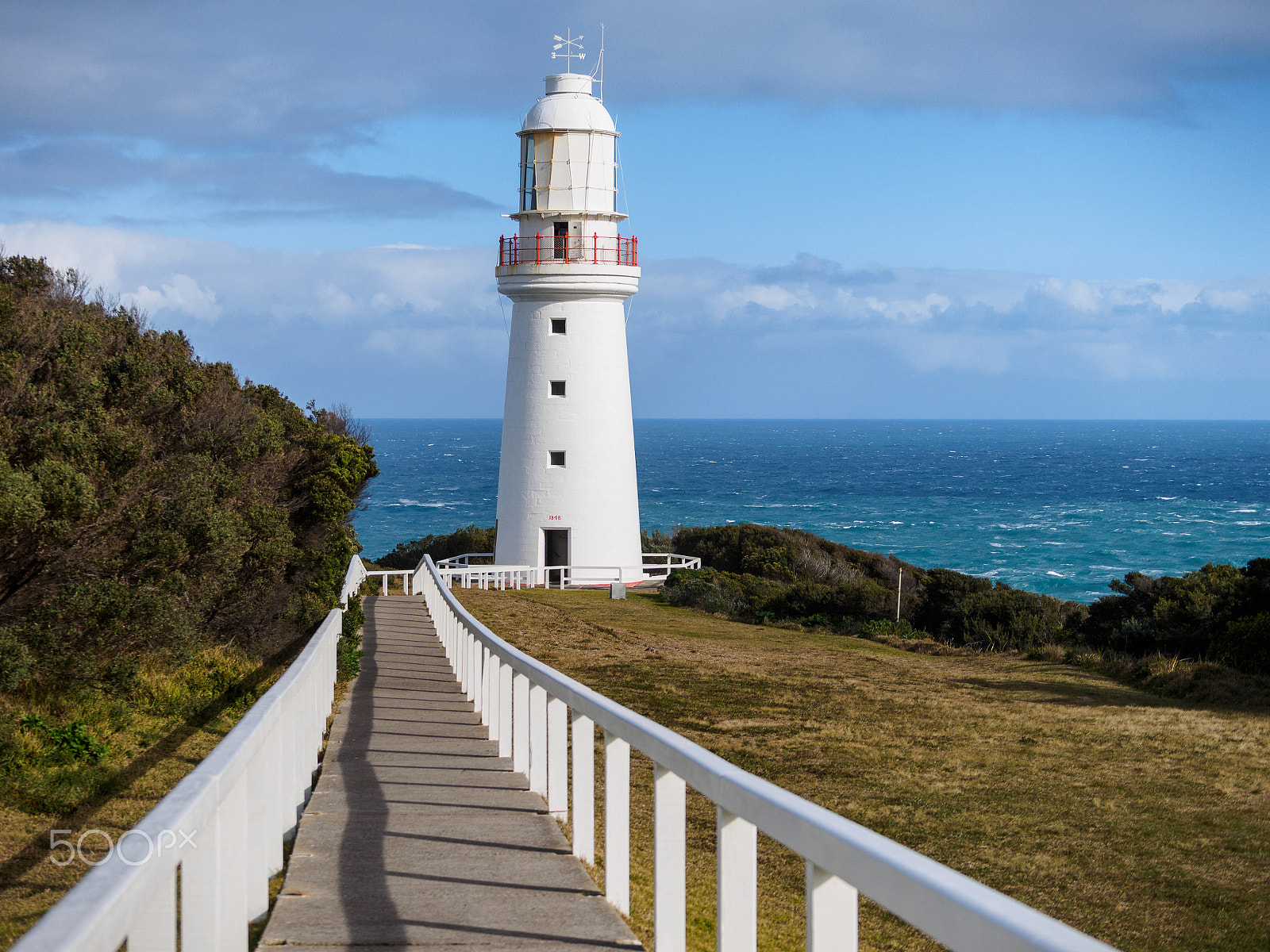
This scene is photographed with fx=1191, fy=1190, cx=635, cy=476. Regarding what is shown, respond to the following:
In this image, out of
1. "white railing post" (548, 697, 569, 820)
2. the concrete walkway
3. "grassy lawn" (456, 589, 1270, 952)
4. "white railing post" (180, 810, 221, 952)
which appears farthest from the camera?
"grassy lawn" (456, 589, 1270, 952)

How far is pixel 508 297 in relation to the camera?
98.4 feet

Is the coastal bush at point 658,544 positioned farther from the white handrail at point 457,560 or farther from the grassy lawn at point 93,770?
the grassy lawn at point 93,770

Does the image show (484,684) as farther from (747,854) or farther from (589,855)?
(747,854)

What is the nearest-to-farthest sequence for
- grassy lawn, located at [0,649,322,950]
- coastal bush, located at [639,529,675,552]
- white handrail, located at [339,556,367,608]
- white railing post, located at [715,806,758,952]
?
white railing post, located at [715,806,758,952]
grassy lawn, located at [0,649,322,950]
white handrail, located at [339,556,367,608]
coastal bush, located at [639,529,675,552]

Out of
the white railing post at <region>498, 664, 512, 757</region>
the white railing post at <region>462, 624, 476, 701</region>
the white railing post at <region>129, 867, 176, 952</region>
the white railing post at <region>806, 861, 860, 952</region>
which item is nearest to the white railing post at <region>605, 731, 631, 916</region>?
the white railing post at <region>806, 861, 860, 952</region>

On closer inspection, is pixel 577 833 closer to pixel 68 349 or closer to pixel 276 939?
pixel 276 939

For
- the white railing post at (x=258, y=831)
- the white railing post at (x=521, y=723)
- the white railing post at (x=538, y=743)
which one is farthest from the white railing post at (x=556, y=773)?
the white railing post at (x=258, y=831)

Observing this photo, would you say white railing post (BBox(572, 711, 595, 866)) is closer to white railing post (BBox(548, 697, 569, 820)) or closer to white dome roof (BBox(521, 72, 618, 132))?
white railing post (BBox(548, 697, 569, 820))

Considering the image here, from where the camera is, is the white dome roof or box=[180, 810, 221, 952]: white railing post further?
the white dome roof

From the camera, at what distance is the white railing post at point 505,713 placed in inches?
315

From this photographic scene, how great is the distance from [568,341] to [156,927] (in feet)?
89.0

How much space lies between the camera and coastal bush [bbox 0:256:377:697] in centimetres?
945

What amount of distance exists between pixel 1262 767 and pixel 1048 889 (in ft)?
16.1

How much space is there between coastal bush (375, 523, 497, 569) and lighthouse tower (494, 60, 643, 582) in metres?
10.7
